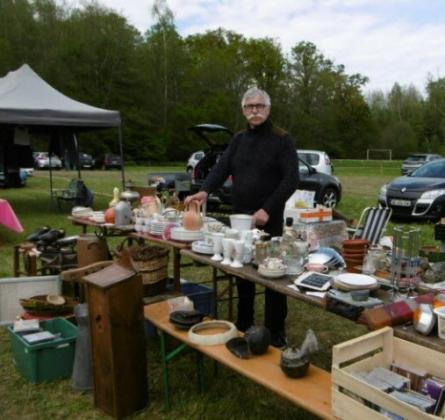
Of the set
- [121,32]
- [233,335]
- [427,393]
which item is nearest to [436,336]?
[427,393]

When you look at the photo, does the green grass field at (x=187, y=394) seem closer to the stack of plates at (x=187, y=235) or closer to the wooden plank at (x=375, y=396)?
the stack of plates at (x=187, y=235)

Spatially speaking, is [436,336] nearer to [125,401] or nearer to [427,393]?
[427,393]

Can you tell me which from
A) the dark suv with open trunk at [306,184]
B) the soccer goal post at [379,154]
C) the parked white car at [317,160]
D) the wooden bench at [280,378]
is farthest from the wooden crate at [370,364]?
the soccer goal post at [379,154]

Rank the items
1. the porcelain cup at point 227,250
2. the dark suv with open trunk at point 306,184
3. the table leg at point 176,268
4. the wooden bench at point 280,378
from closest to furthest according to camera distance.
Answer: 1. the wooden bench at point 280,378
2. the porcelain cup at point 227,250
3. the table leg at point 176,268
4. the dark suv with open trunk at point 306,184

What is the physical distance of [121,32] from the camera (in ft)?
108

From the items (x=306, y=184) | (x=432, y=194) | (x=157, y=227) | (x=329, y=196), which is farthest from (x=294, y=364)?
(x=329, y=196)

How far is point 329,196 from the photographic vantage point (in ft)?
34.0

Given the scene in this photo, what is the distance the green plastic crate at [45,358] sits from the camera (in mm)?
2902

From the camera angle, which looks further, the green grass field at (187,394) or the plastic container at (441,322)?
the green grass field at (187,394)

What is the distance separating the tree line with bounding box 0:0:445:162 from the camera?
31938 millimetres

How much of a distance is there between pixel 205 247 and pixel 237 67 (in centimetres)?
3953

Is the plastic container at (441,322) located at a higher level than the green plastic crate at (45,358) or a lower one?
→ higher

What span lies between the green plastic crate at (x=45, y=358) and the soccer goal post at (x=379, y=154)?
4448cm

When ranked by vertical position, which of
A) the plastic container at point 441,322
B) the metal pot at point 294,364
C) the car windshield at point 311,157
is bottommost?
the metal pot at point 294,364
